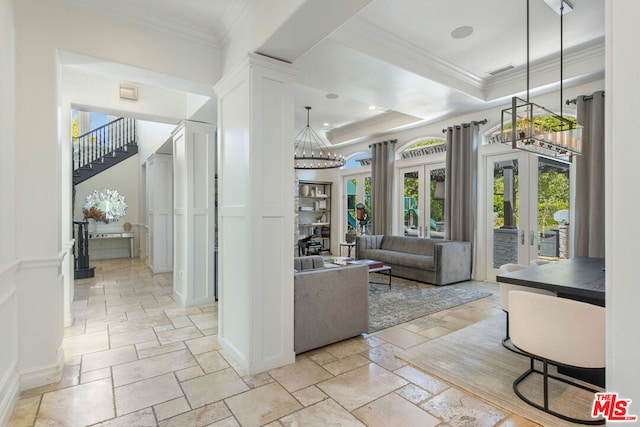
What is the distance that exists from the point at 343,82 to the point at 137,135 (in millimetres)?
7668

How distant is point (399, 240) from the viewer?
7070 mm

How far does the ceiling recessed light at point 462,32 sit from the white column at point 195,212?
3.43 meters

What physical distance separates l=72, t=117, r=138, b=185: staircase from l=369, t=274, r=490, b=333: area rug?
806cm

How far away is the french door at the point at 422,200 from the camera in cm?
712

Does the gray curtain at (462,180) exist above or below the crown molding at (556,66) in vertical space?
below

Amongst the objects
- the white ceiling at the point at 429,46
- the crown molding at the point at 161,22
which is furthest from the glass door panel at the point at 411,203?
the crown molding at the point at 161,22

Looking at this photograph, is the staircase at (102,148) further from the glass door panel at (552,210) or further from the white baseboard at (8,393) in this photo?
the glass door panel at (552,210)

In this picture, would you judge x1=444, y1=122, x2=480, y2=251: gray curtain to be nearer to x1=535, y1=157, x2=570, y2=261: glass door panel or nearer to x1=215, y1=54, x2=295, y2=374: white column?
x1=535, y1=157, x2=570, y2=261: glass door panel

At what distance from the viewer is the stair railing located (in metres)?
8.99

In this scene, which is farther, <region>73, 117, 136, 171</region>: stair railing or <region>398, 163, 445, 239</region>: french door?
<region>73, 117, 136, 171</region>: stair railing

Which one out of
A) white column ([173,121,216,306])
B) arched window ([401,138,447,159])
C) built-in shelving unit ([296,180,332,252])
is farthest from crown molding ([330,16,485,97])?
built-in shelving unit ([296,180,332,252])

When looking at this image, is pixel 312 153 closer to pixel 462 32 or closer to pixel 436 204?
pixel 436 204

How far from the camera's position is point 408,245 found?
22.4 ft

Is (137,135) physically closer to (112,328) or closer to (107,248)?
(107,248)
